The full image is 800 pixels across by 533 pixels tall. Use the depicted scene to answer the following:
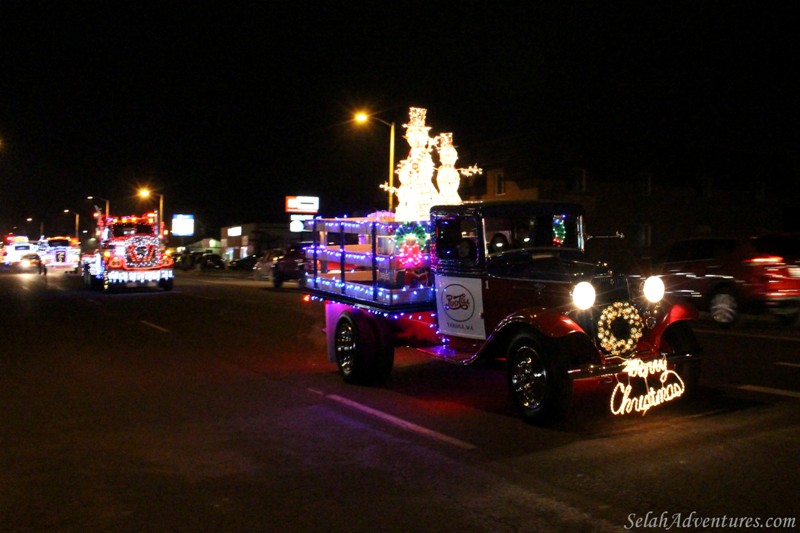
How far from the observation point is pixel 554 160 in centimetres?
3494

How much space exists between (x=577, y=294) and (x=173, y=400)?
4.88 metres

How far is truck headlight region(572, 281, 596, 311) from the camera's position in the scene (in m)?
7.22

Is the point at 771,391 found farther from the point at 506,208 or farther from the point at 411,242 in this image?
the point at 411,242

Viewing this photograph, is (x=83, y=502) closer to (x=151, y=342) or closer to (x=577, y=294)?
(x=577, y=294)

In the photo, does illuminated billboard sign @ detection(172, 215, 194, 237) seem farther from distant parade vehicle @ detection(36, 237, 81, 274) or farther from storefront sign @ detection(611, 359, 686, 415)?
storefront sign @ detection(611, 359, 686, 415)

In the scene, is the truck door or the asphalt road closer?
the asphalt road

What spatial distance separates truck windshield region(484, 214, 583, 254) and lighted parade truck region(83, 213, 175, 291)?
73.5ft

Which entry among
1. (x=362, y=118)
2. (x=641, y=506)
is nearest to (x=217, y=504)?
(x=641, y=506)

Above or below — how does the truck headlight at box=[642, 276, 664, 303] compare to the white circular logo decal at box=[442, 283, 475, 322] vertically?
above

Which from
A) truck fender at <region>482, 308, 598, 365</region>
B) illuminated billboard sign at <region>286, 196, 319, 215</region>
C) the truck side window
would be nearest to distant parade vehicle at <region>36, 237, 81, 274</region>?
illuminated billboard sign at <region>286, 196, 319, 215</region>

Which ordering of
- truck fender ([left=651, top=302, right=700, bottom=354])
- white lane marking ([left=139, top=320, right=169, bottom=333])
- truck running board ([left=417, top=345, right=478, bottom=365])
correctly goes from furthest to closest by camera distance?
white lane marking ([left=139, top=320, right=169, bottom=333]) < truck running board ([left=417, top=345, right=478, bottom=365]) < truck fender ([left=651, top=302, right=700, bottom=354])

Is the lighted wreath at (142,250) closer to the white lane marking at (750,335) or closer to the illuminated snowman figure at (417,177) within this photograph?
the illuminated snowman figure at (417,177)

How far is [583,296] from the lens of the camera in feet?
23.7

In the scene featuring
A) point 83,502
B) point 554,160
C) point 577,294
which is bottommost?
point 83,502
